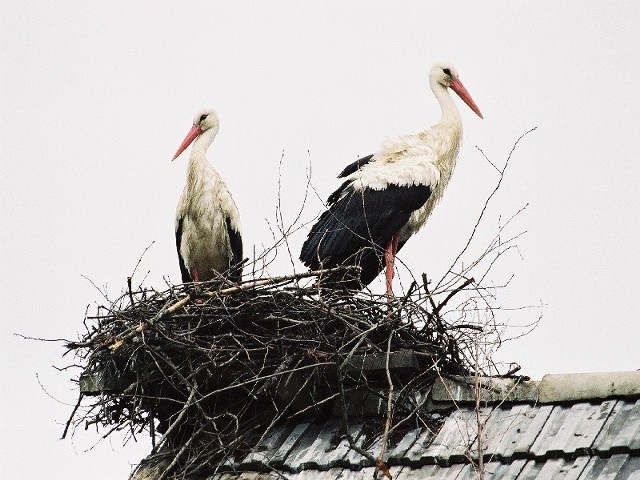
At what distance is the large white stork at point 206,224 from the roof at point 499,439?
Result: 304 cm

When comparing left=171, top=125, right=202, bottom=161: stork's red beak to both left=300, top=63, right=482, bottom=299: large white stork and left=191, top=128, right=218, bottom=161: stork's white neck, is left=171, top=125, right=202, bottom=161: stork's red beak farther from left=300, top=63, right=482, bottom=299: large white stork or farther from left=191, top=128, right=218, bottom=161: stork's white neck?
left=300, top=63, right=482, bottom=299: large white stork

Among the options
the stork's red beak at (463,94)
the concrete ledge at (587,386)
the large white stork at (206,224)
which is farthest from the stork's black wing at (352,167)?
the concrete ledge at (587,386)

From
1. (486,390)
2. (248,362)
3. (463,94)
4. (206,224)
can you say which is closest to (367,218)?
(206,224)

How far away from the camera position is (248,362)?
204 inches

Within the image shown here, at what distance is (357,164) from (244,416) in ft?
8.79

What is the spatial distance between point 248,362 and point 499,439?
3.97ft

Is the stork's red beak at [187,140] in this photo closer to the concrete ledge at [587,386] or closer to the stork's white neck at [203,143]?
the stork's white neck at [203,143]

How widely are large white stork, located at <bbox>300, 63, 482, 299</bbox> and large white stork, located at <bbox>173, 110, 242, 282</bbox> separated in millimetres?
740

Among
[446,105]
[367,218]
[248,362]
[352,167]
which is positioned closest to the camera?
[248,362]

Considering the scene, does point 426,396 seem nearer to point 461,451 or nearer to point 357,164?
point 461,451

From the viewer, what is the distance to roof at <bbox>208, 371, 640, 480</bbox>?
4125 mm

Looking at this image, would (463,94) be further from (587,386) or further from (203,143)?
(587,386)

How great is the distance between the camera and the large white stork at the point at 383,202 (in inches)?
285

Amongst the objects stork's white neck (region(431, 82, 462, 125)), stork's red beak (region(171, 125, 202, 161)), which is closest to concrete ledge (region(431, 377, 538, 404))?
stork's white neck (region(431, 82, 462, 125))
